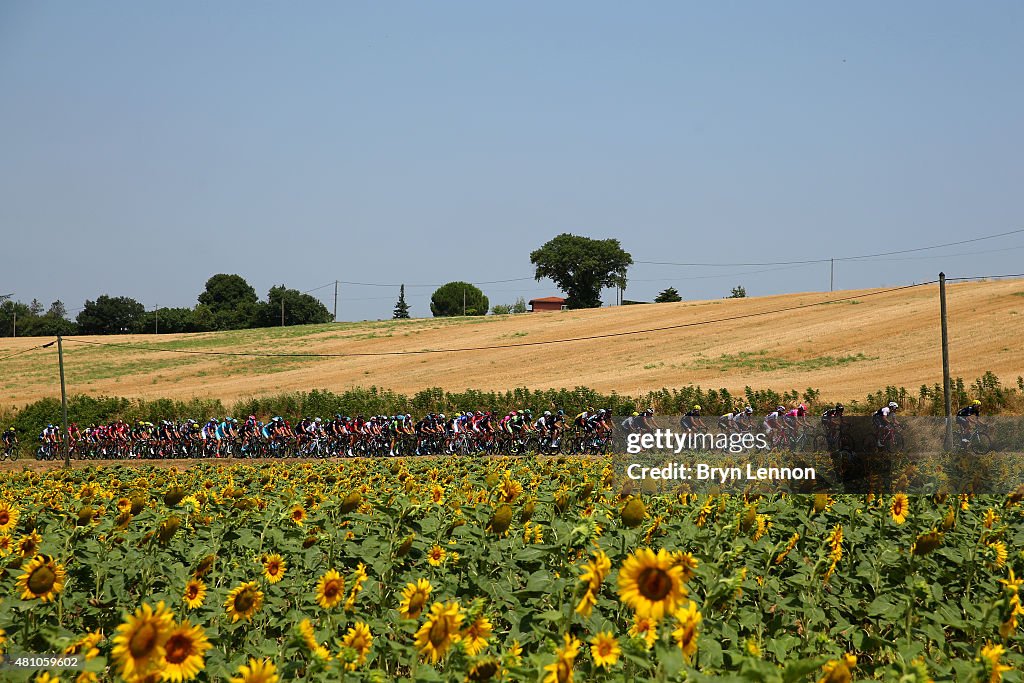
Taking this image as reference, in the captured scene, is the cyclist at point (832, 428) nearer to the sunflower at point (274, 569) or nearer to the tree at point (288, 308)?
the sunflower at point (274, 569)

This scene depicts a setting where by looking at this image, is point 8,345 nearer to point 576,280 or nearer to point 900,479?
point 576,280

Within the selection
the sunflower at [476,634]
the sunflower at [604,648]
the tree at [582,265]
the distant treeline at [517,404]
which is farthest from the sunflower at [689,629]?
the tree at [582,265]

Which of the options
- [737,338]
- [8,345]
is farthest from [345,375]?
[8,345]

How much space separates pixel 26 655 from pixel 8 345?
85011mm

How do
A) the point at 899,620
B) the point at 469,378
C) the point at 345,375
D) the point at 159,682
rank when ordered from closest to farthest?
the point at 159,682
the point at 899,620
the point at 469,378
the point at 345,375

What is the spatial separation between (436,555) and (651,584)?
8.19 ft

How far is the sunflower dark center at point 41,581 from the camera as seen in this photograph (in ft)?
13.2

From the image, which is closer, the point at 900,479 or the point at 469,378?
the point at 900,479

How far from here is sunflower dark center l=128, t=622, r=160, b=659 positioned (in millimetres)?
2803

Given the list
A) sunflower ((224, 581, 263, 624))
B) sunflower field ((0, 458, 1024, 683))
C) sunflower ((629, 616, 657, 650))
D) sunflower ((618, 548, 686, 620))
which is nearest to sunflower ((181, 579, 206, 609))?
sunflower field ((0, 458, 1024, 683))

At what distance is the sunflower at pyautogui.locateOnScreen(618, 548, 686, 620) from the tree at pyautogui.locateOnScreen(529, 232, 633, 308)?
106910 millimetres

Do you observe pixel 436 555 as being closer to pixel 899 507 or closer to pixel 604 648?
pixel 604 648

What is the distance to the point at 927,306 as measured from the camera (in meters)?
56.2

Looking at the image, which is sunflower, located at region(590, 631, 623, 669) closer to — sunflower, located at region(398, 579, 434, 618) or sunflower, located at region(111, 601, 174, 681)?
sunflower, located at region(398, 579, 434, 618)
